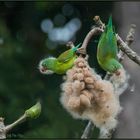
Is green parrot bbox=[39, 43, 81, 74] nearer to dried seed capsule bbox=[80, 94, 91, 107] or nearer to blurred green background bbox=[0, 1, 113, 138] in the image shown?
dried seed capsule bbox=[80, 94, 91, 107]

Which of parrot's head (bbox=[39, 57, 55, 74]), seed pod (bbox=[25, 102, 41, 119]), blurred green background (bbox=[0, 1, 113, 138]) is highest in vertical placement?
parrot's head (bbox=[39, 57, 55, 74])

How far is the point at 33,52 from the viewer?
3.99 meters

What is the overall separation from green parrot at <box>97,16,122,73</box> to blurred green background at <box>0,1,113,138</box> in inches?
96.6

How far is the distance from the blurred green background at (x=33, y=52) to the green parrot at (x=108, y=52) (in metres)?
2.45

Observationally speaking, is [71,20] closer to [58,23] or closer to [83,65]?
[58,23]

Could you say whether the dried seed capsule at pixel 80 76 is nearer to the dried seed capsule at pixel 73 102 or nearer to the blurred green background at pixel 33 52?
the dried seed capsule at pixel 73 102

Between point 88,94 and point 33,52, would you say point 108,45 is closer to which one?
point 88,94

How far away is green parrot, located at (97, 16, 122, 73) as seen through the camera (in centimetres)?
56

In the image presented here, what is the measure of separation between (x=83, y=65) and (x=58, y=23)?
3.19m

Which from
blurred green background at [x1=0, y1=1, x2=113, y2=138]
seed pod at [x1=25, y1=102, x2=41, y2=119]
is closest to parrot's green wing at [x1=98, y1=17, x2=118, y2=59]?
seed pod at [x1=25, y1=102, x2=41, y2=119]

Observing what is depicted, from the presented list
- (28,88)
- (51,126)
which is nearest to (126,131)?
(51,126)

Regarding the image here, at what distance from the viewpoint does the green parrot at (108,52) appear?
0.56m

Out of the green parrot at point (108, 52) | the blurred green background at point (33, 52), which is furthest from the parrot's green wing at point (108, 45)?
the blurred green background at point (33, 52)

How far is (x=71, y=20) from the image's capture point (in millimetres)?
3682
